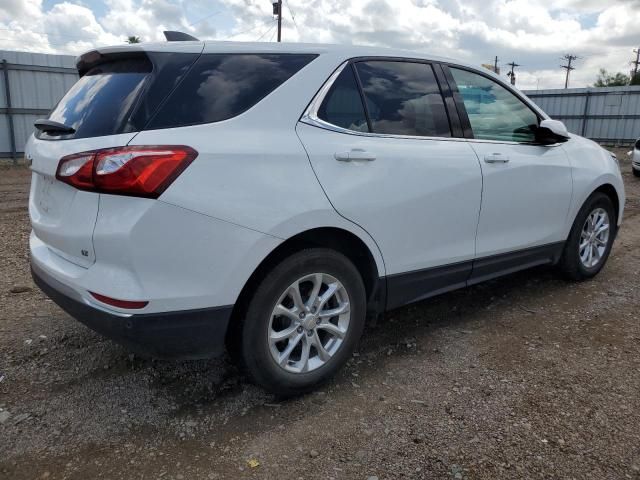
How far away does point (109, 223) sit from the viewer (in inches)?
88.4

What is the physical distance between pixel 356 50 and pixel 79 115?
150 cm

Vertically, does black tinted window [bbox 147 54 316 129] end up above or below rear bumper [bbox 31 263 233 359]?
above

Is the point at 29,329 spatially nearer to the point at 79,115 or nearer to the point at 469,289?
the point at 79,115

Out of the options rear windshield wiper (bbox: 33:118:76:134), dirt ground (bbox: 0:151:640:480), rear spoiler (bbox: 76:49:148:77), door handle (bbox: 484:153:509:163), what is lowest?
dirt ground (bbox: 0:151:640:480)

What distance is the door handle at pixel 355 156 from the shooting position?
108 inches

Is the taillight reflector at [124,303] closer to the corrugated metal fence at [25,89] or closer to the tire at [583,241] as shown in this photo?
the tire at [583,241]

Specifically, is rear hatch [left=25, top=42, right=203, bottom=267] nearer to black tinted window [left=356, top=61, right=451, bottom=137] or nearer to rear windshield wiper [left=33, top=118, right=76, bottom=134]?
rear windshield wiper [left=33, top=118, right=76, bottom=134]

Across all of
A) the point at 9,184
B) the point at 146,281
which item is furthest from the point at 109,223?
the point at 9,184

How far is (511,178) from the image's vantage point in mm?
3695

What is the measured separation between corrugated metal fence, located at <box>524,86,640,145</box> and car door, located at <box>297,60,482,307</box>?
2301 centimetres

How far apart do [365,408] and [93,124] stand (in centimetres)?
189

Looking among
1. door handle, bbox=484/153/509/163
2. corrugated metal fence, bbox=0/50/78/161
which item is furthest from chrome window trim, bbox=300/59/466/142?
corrugated metal fence, bbox=0/50/78/161

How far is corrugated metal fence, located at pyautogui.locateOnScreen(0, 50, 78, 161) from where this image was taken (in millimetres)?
14055

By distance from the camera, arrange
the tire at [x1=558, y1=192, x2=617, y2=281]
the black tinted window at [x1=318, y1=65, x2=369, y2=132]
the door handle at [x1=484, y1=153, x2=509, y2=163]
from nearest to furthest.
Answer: the black tinted window at [x1=318, y1=65, x2=369, y2=132] < the door handle at [x1=484, y1=153, x2=509, y2=163] < the tire at [x1=558, y1=192, x2=617, y2=281]
